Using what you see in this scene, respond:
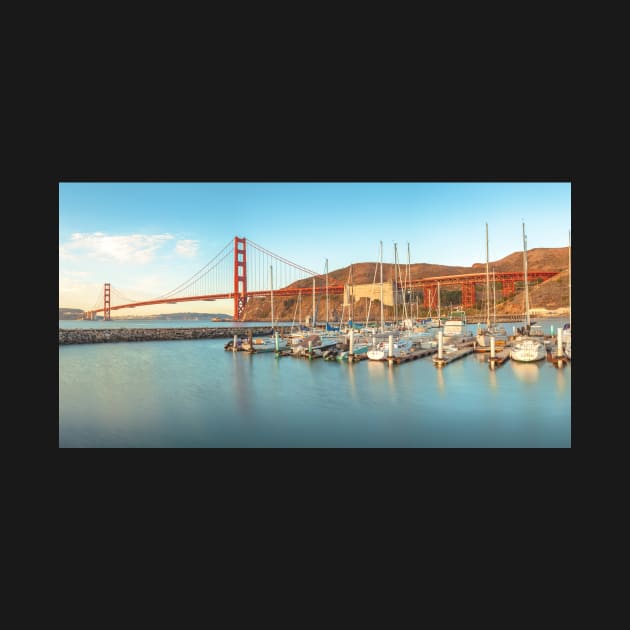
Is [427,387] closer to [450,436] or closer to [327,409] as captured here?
[327,409]

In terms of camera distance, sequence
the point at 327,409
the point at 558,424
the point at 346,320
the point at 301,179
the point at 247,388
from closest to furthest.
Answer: the point at 301,179
the point at 558,424
the point at 327,409
the point at 247,388
the point at 346,320

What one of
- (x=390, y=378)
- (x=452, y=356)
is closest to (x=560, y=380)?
(x=452, y=356)

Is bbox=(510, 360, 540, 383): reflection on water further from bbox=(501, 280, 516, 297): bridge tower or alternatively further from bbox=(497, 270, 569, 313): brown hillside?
bbox=(501, 280, 516, 297): bridge tower

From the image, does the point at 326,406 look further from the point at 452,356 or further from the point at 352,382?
the point at 452,356

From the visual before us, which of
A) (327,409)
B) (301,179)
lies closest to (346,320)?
(327,409)

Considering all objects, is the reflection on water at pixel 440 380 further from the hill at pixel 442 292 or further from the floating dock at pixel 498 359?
the hill at pixel 442 292

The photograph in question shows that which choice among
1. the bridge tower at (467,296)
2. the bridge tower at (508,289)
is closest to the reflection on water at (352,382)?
the bridge tower at (508,289)

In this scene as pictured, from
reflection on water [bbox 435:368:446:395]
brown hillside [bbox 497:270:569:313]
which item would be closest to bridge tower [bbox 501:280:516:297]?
brown hillside [bbox 497:270:569:313]
